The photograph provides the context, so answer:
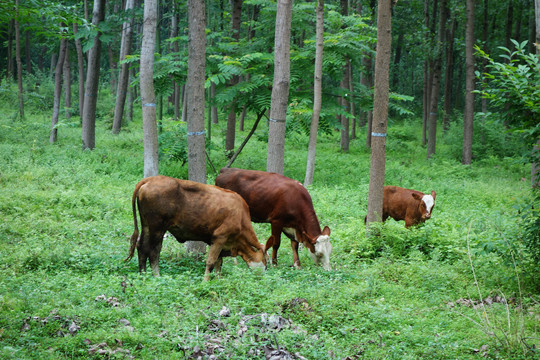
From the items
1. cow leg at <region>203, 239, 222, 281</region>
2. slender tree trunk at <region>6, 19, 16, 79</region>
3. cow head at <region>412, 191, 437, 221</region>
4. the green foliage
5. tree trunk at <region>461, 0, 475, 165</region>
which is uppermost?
slender tree trunk at <region>6, 19, 16, 79</region>

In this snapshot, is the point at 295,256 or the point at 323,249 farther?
the point at 295,256

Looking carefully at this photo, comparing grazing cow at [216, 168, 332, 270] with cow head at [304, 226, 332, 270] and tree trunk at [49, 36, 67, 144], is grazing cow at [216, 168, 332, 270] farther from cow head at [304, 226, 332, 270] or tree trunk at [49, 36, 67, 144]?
tree trunk at [49, 36, 67, 144]

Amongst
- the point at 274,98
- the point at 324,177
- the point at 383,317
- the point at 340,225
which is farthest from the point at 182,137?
the point at 383,317

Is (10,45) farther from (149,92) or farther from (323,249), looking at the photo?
(323,249)

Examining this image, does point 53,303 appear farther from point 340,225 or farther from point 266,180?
point 340,225

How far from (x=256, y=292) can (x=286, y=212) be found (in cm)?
316

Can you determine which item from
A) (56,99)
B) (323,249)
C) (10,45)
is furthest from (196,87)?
(10,45)

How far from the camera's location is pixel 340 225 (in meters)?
12.6

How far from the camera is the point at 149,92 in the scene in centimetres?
1097

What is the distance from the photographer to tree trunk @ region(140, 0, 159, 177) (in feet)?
36.0

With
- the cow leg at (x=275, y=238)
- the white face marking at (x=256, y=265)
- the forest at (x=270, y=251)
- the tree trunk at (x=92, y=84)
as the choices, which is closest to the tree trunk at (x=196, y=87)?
the forest at (x=270, y=251)

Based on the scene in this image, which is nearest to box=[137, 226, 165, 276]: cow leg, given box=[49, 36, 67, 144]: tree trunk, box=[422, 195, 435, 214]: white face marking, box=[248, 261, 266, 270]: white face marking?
box=[248, 261, 266, 270]: white face marking

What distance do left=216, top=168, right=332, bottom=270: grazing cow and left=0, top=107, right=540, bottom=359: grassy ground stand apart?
47 cm

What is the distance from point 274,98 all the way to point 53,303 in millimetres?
7488
